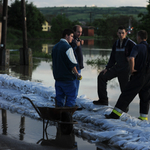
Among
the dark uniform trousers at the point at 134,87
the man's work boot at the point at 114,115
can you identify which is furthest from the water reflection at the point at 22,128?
the dark uniform trousers at the point at 134,87

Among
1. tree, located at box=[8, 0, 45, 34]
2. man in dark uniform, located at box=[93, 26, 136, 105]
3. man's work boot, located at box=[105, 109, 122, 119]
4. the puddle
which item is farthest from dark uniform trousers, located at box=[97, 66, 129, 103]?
tree, located at box=[8, 0, 45, 34]

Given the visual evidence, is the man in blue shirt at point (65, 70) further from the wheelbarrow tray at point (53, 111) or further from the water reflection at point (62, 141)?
the water reflection at point (62, 141)

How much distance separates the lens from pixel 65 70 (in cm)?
626

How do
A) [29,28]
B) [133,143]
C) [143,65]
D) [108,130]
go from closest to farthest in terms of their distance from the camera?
[133,143], [108,130], [143,65], [29,28]

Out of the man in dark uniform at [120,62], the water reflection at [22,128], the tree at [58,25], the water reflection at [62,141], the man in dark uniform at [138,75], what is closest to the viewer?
the water reflection at [62,141]

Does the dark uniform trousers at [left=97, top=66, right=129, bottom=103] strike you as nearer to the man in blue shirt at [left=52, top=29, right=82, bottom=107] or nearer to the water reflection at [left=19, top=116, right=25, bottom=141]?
the man in blue shirt at [left=52, top=29, right=82, bottom=107]

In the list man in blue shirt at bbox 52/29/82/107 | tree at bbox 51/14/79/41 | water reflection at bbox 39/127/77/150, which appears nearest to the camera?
water reflection at bbox 39/127/77/150

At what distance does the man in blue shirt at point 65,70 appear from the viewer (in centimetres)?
616

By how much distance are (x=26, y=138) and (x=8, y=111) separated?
88.4 inches

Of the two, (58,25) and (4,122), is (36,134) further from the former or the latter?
(58,25)

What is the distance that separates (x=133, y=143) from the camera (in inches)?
203

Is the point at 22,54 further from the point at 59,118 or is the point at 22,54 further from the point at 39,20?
the point at 39,20

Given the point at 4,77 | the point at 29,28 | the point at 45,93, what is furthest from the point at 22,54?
the point at 29,28

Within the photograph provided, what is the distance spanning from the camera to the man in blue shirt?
20.2 ft
